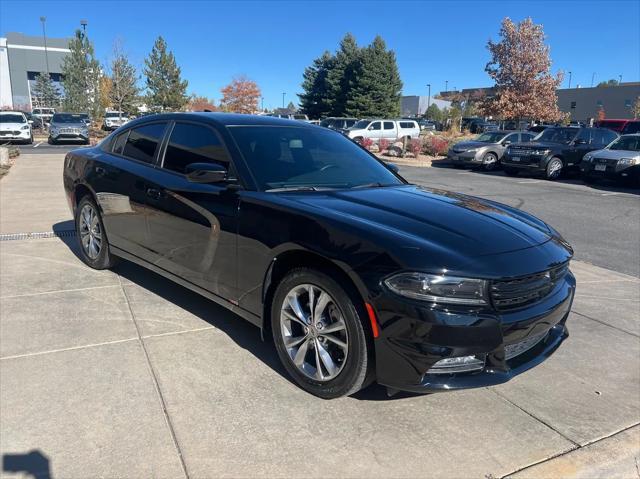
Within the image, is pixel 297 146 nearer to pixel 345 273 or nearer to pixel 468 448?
pixel 345 273

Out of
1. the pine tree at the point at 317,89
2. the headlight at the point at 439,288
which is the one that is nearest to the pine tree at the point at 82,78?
the pine tree at the point at 317,89

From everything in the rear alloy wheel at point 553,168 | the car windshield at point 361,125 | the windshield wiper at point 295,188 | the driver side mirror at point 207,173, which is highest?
the car windshield at point 361,125

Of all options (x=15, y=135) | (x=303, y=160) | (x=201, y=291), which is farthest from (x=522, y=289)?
(x=15, y=135)

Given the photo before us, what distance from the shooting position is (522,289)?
2.74 meters

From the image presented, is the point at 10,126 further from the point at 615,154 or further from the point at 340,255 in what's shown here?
the point at 340,255

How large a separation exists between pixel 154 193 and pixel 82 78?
4156 cm

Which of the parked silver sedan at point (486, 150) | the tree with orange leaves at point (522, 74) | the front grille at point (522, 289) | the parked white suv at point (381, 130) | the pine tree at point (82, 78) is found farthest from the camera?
the pine tree at point (82, 78)

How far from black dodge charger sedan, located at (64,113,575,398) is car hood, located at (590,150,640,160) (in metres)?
13.6

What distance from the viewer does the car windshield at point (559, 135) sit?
18.0 meters

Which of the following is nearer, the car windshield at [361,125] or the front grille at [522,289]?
the front grille at [522,289]

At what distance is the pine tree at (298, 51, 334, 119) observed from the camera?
49656 mm

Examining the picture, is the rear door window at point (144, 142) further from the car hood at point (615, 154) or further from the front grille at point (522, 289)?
the car hood at point (615, 154)

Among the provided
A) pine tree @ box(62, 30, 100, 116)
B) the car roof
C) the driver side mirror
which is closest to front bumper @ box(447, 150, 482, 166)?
the car roof

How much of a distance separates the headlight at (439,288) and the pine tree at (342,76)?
152ft
